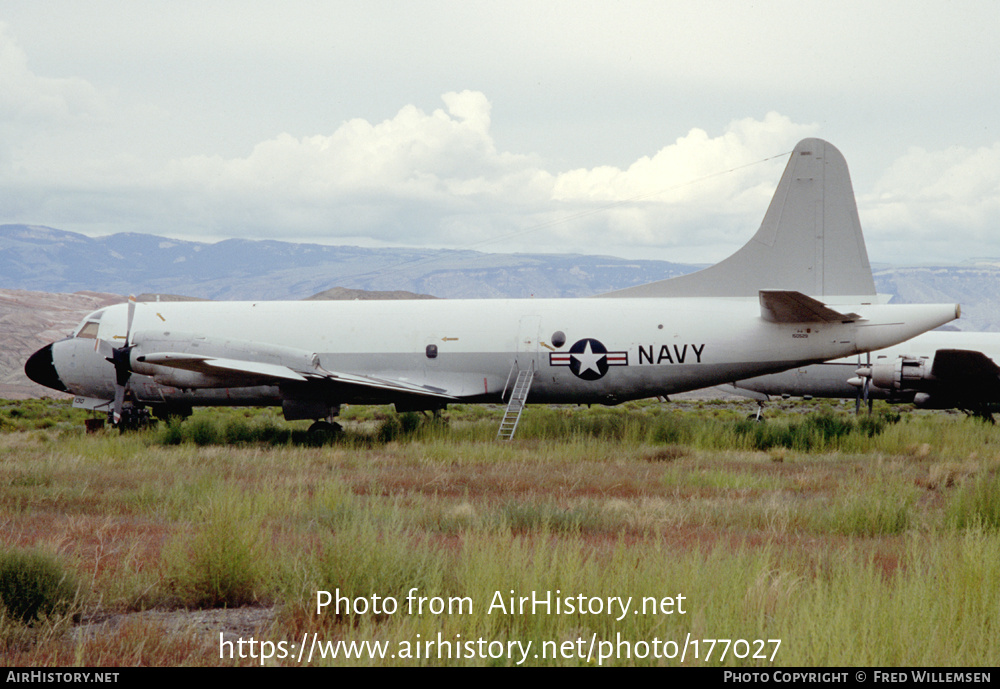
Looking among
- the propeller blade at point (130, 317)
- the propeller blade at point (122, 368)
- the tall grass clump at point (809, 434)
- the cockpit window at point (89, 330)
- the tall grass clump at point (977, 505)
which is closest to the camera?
the tall grass clump at point (977, 505)

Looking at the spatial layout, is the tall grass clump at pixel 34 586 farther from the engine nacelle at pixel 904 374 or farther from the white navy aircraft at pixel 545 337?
the engine nacelle at pixel 904 374

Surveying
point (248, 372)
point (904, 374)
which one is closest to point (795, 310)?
point (904, 374)

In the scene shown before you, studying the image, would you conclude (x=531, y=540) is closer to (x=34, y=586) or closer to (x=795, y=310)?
(x=34, y=586)

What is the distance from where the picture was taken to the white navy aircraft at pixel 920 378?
24312 millimetres

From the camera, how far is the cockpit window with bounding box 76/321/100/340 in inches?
945

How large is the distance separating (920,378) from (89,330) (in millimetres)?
24568

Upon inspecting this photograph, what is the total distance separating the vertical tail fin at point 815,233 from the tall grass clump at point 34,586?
18286 millimetres

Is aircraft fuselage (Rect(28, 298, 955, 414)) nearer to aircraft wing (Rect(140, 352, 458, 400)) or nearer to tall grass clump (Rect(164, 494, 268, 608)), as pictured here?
aircraft wing (Rect(140, 352, 458, 400))

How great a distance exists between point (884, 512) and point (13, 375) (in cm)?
10258

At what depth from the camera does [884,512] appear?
1036 centimetres

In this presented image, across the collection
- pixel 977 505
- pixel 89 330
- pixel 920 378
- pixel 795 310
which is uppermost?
pixel 795 310

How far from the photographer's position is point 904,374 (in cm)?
2480

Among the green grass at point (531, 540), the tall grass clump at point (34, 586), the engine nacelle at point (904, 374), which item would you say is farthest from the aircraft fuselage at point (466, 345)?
the tall grass clump at point (34, 586)

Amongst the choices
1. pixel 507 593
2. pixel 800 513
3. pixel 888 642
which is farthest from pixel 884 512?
pixel 507 593
